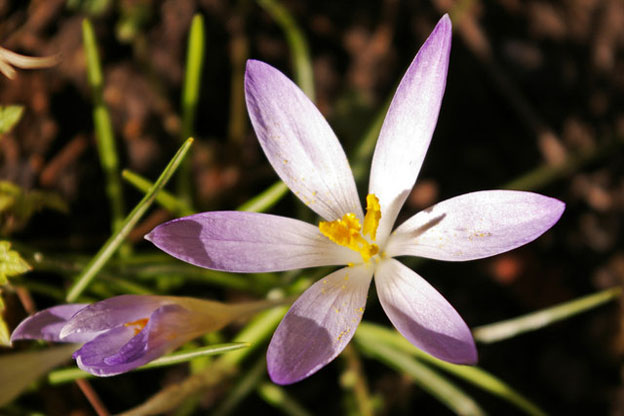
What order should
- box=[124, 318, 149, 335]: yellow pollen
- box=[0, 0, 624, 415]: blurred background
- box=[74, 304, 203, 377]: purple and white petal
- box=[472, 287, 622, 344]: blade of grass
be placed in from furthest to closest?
box=[0, 0, 624, 415]: blurred background, box=[472, 287, 622, 344]: blade of grass, box=[124, 318, 149, 335]: yellow pollen, box=[74, 304, 203, 377]: purple and white petal

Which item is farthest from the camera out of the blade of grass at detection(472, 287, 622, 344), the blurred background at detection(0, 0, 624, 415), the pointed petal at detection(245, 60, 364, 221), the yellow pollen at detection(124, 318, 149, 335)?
the blurred background at detection(0, 0, 624, 415)

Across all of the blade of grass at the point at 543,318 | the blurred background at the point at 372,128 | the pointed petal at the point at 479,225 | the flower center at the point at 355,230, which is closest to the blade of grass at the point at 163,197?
the blurred background at the point at 372,128

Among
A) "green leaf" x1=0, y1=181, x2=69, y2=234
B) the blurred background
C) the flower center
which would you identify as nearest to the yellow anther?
the flower center

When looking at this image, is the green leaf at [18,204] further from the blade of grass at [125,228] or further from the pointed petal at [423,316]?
the pointed petal at [423,316]

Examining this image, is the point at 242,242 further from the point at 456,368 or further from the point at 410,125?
the point at 456,368

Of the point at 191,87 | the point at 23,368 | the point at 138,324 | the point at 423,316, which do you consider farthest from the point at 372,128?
the point at 23,368

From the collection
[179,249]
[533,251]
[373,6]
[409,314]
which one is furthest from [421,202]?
[179,249]

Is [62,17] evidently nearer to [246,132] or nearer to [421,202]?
[246,132]

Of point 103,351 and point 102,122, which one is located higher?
point 102,122

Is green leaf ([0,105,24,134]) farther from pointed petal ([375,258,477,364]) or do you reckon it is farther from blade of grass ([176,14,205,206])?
pointed petal ([375,258,477,364])
